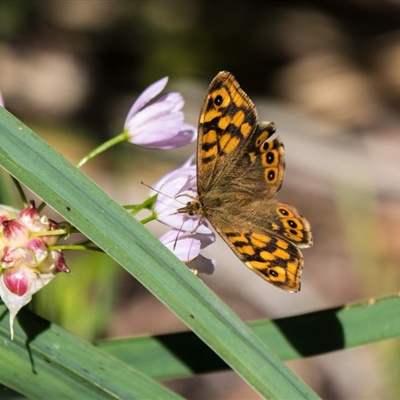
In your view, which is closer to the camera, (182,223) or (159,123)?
(182,223)

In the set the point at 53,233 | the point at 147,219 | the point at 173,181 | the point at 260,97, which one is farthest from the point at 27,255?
the point at 260,97

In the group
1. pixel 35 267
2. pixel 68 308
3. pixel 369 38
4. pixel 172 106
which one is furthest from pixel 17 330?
pixel 369 38

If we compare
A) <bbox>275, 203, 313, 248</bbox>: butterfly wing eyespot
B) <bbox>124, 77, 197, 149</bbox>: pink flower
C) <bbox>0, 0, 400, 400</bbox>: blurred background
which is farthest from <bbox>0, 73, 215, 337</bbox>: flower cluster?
<bbox>0, 0, 400, 400</bbox>: blurred background

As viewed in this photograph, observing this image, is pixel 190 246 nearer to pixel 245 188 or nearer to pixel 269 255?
pixel 269 255

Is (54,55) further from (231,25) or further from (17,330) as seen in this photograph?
(17,330)

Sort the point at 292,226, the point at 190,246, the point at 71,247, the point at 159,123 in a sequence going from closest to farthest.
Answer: the point at 71,247 < the point at 190,246 < the point at 292,226 < the point at 159,123

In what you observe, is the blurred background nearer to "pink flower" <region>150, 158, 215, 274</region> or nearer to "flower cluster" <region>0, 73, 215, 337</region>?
"flower cluster" <region>0, 73, 215, 337</region>

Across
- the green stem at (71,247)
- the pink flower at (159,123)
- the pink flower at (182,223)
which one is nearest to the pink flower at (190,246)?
the pink flower at (182,223)

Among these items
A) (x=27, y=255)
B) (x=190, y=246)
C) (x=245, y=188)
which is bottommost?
(x=27, y=255)
